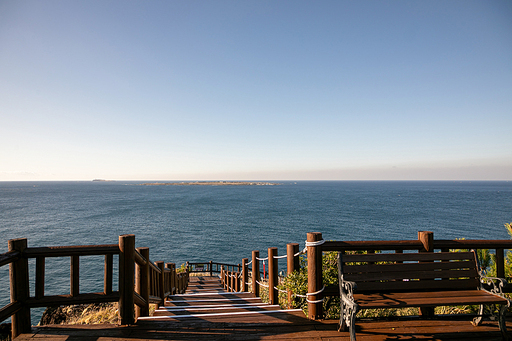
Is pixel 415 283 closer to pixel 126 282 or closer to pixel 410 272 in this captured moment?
pixel 410 272

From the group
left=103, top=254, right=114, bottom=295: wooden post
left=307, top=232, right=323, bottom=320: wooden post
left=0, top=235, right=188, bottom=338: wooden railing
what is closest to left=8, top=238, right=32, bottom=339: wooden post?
left=0, top=235, right=188, bottom=338: wooden railing

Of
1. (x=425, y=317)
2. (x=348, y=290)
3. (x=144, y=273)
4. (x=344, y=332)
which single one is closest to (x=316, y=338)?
(x=344, y=332)

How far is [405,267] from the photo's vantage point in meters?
3.78

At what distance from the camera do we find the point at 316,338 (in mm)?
3385

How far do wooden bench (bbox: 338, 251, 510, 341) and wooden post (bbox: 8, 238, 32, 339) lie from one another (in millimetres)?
4358

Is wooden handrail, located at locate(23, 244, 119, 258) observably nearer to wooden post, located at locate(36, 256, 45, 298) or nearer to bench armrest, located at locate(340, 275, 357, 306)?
wooden post, located at locate(36, 256, 45, 298)

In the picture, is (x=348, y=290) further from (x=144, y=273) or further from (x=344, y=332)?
(x=144, y=273)

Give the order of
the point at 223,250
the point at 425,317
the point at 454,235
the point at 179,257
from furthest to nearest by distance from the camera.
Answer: the point at 454,235 < the point at 223,250 < the point at 179,257 < the point at 425,317

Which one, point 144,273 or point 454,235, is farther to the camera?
point 454,235

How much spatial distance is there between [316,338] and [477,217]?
Answer: 248ft

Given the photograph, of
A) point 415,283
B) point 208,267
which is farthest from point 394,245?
point 208,267

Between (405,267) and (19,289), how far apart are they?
215 inches

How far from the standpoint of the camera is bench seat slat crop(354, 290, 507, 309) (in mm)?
3357

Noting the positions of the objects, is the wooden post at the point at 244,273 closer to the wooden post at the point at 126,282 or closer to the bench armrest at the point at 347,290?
the wooden post at the point at 126,282
